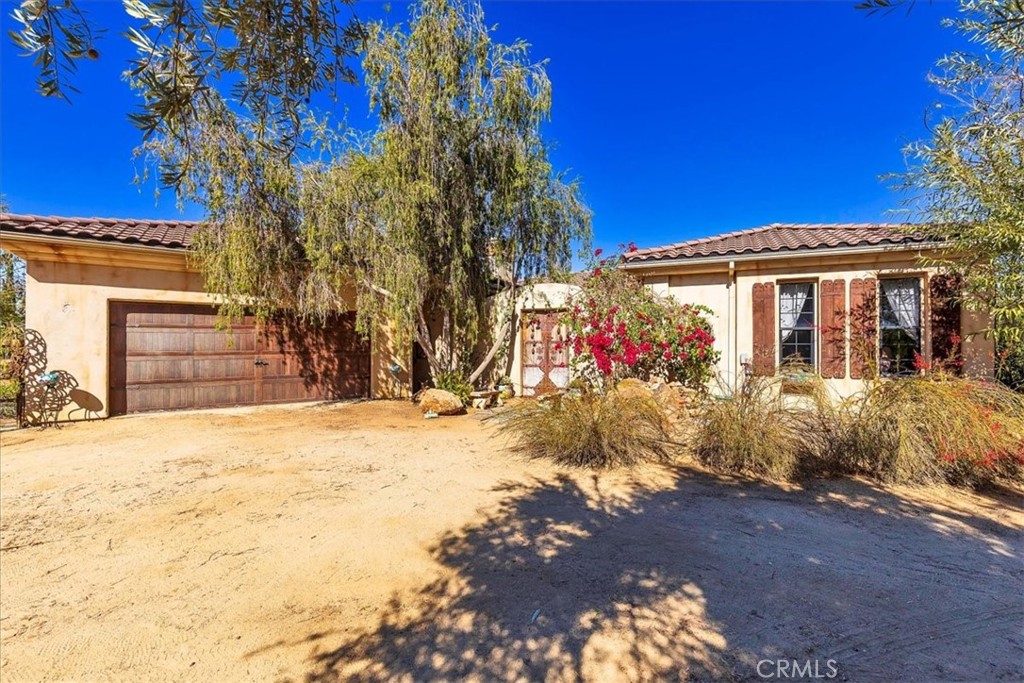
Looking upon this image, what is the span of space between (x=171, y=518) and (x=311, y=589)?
1999mm

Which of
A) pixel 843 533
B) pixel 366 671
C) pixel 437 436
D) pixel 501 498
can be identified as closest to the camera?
pixel 366 671

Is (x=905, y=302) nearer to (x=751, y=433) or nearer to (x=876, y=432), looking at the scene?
(x=876, y=432)

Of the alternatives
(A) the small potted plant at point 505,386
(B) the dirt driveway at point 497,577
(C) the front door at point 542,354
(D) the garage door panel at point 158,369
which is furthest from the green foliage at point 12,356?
(C) the front door at point 542,354

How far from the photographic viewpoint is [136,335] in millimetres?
8859

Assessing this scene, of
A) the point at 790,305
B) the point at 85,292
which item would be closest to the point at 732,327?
the point at 790,305

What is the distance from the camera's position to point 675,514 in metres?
3.95

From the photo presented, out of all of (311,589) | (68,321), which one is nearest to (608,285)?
(311,589)

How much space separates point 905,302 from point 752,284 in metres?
2.34

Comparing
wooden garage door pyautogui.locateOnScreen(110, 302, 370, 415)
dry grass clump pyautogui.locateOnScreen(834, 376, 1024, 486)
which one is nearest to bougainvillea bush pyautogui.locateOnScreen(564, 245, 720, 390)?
dry grass clump pyautogui.locateOnScreen(834, 376, 1024, 486)

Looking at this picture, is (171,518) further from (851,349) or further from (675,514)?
(851,349)

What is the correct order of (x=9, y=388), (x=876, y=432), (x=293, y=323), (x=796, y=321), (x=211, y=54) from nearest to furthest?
(x=211, y=54) → (x=876, y=432) → (x=9, y=388) → (x=796, y=321) → (x=293, y=323)

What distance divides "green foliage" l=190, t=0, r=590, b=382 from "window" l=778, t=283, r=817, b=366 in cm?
436

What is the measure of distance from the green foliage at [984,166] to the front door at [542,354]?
21.5 ft

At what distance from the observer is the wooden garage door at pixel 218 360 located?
28.9 ft
